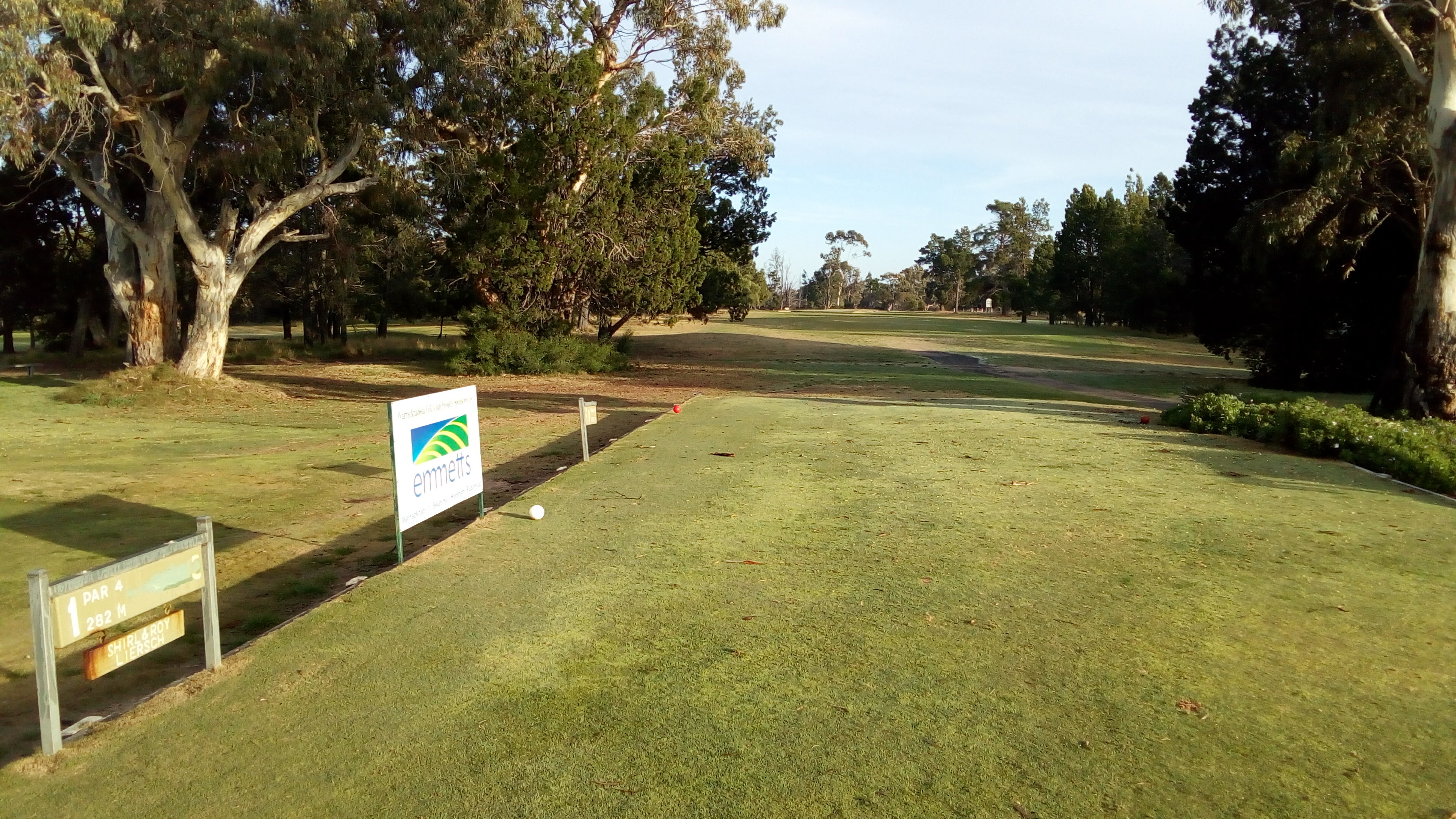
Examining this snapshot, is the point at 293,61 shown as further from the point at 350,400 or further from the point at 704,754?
the point at 704,754

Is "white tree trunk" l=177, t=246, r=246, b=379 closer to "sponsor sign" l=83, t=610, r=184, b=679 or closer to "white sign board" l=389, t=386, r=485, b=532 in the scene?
"white sign board" l=389, t=386, r=485, b=532

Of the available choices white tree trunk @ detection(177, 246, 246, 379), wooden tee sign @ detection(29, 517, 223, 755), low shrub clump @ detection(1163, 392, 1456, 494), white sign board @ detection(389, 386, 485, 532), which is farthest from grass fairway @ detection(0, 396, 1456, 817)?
white tree trunk @ detection(177, 246, 246, 379)

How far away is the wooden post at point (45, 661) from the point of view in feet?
13.2

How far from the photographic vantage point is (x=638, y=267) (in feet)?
104

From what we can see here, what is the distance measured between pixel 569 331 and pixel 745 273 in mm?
24563

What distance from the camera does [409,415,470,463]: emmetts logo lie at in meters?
7.43

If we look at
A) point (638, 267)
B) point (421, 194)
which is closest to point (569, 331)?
point (638, 267)

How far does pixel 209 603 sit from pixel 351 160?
2162 centimetres

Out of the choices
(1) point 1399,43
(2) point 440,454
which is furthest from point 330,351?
(1) point 1399,43


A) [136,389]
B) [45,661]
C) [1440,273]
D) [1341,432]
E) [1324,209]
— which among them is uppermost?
[1324,209]

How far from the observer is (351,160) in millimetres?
24266

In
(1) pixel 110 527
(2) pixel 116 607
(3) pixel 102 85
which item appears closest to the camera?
(2) pixel 116 607

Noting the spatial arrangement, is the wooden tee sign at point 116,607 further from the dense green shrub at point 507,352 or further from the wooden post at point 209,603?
the dense green shrub at point 507,352

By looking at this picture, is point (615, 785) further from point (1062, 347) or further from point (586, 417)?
point (1062, 347)
